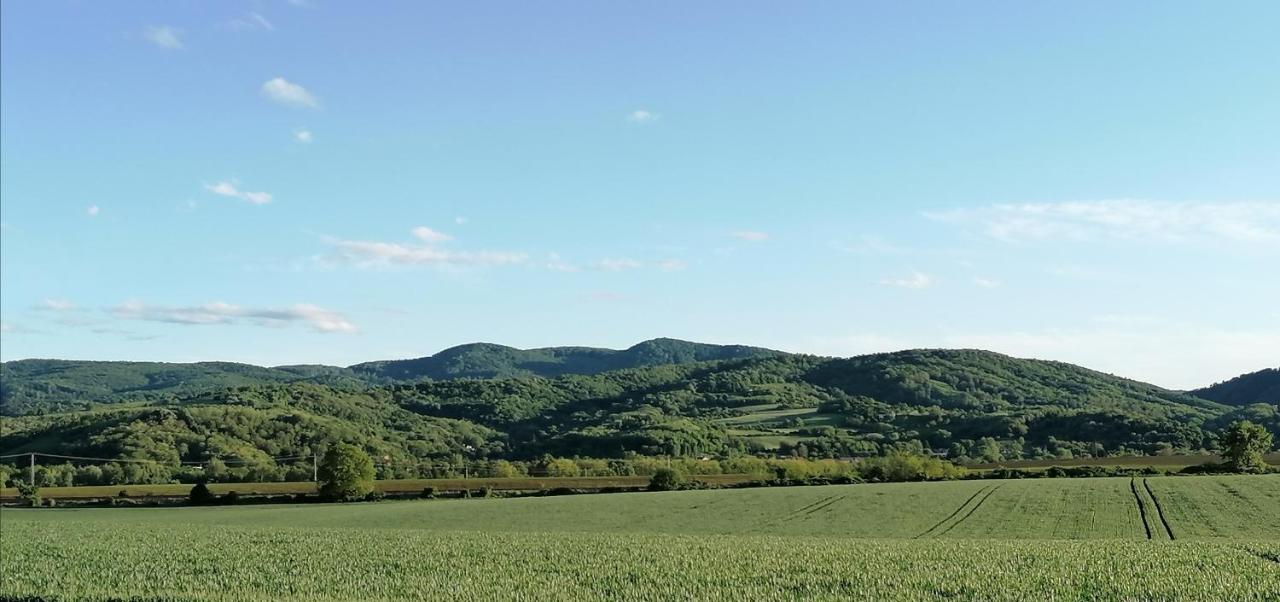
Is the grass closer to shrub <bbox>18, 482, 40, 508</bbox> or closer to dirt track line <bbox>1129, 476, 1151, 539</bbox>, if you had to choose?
dirt track line <bbox>1129, 476, 1151, 539</bbox>

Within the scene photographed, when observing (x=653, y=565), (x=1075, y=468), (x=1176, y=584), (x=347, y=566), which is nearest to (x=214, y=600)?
(x=347, y=566)

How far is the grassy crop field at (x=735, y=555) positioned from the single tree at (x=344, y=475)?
95.9 ft

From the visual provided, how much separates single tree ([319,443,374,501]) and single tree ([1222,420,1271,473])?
285ft

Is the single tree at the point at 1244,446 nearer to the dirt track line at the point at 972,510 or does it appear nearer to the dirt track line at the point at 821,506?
the dirt track line at the point at 972,510

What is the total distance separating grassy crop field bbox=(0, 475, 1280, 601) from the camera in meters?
22.2

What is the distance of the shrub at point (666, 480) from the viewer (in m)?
97.5

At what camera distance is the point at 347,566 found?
1172 inches

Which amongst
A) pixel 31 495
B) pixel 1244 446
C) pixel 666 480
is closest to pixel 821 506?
pixel 666 480

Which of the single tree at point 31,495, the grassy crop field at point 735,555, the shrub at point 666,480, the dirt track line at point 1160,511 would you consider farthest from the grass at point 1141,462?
the single tree at point 31,495

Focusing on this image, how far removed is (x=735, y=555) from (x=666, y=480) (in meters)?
69.4

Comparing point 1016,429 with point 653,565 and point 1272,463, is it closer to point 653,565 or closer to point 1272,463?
point 1272,463

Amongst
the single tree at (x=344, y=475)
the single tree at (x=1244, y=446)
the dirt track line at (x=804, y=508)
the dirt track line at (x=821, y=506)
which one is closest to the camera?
the dirt track line at (x=804, y=508)

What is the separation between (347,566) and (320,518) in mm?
41944

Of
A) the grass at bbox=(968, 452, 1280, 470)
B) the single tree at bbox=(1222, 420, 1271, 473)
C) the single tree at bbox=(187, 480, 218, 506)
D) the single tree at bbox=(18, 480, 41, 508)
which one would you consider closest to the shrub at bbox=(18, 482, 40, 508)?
the single tree at bbox=(18, 480, 41, 508)
